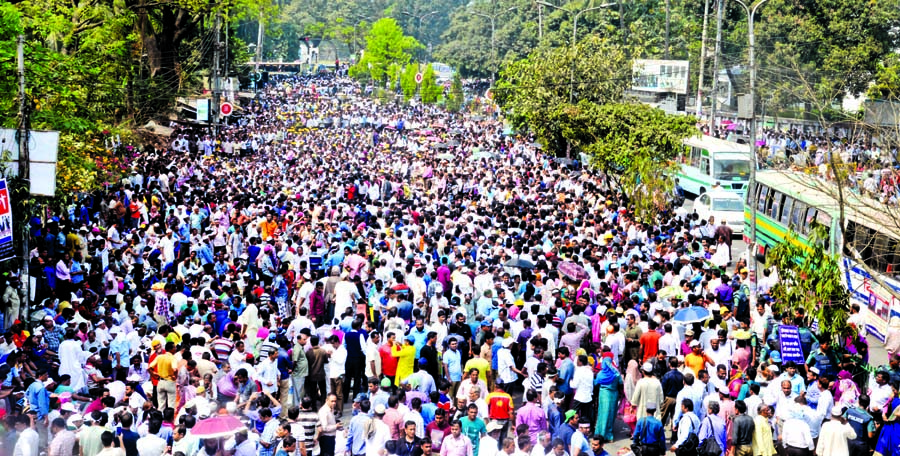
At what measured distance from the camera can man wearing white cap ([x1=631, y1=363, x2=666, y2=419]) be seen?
1159 cm

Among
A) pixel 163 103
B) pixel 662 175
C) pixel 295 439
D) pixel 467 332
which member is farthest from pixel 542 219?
pixel 163 103

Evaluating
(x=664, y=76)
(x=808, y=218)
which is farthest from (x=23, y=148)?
(x=664, y=76)

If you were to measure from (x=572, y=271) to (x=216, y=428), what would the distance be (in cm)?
774

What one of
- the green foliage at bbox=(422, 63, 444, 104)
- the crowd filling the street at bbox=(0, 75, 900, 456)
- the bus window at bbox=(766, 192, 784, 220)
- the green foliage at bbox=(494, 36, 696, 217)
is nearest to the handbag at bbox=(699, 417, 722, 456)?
the crowd filling the street at bbox=(0, 75, 900, 456)

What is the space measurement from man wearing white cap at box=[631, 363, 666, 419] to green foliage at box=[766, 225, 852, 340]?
3683mm

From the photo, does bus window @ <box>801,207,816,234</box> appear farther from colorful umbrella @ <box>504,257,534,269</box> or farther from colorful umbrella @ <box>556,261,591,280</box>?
colorful umbrella @ <box>504,257,534,269</box>

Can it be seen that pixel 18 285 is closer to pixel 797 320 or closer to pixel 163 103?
pixel 797 320

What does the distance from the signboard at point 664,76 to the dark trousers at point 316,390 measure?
43.8 m

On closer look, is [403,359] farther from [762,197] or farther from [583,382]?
[762,197]

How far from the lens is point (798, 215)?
21.2 m

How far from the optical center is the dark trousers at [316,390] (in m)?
12.9

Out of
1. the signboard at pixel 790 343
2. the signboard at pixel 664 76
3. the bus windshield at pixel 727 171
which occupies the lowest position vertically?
the signboard at pixel 790 343

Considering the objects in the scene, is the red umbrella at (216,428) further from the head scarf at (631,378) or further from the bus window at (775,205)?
the bus window at (775,205)

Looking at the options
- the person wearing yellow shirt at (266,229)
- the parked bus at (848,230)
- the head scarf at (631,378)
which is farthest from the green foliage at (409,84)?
the head scarf at (631,378)
